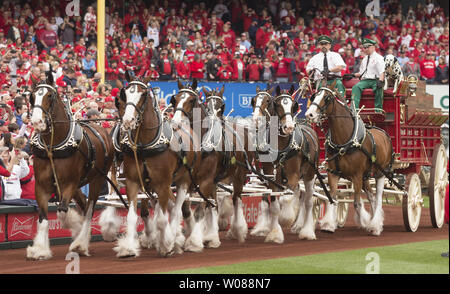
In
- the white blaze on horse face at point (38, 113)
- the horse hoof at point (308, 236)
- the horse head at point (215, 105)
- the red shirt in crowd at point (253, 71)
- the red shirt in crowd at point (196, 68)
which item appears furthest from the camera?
the red shirt in crowd at point (253, 71)

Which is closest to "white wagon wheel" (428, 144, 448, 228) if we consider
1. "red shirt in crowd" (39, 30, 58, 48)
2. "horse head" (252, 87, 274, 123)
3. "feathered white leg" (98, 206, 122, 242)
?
"horse head" (252, 87, 274, 123)

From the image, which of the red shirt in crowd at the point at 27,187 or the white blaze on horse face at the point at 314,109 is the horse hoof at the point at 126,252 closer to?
the red shirt in crowd at the point at 27,187

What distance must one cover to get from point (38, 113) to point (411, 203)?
7.33m

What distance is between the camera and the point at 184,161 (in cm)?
1111

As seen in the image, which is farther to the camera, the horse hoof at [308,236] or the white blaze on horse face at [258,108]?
the horse hoof at [308,236]

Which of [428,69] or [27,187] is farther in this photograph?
[428,69]

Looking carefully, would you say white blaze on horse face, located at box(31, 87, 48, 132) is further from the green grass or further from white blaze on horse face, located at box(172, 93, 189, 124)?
the green grass

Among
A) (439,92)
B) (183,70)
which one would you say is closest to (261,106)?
(183,70)

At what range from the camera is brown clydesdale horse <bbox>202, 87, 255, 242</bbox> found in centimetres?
1195

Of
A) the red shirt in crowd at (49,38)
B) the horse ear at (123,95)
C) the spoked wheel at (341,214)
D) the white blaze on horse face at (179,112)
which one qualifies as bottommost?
the spoked wheel at (341,214)

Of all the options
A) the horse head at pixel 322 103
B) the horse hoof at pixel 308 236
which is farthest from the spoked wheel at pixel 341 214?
the horse head at pixel 322 103

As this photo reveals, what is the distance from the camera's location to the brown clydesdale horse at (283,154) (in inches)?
502

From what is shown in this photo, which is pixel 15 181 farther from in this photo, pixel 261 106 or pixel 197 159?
pixel 261 106
